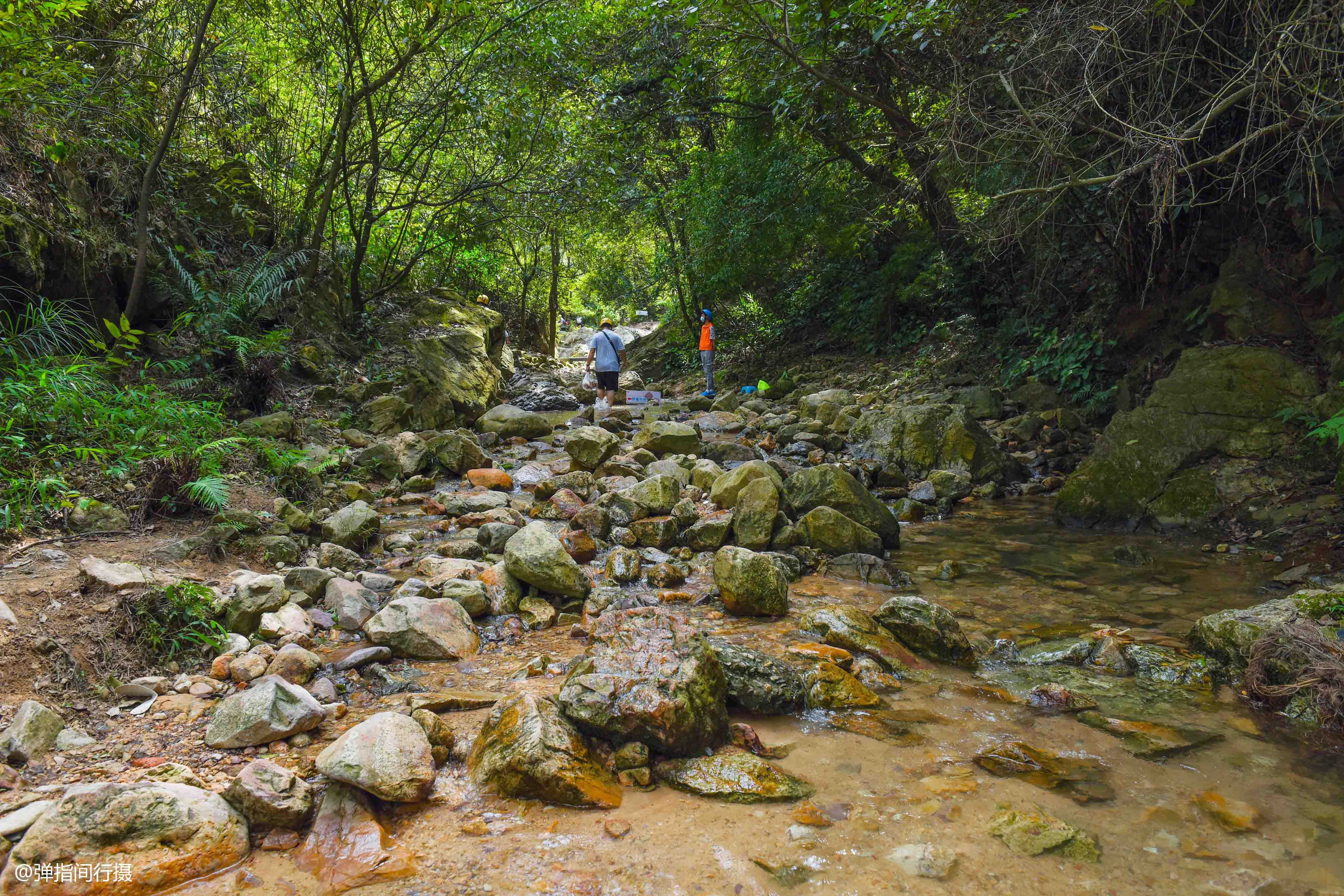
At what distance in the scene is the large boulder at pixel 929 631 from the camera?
3.63m

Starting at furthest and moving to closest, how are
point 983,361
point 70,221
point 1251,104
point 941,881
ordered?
point 983,361, point 70,221, point 1251,104, point 941,881

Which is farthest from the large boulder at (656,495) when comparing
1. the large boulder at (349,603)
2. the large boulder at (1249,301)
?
the large boulder at (1249,301)

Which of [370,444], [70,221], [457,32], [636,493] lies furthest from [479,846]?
[457,32]

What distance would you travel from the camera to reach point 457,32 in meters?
8.84

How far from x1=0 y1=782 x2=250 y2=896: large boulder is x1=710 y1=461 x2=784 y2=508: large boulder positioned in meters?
4.49

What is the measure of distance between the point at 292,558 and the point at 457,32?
767cm

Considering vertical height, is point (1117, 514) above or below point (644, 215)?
below

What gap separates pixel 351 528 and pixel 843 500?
3.99 metres

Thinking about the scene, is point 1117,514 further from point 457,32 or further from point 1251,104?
point 457,32

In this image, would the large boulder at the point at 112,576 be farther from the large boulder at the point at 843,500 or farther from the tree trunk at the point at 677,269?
the tree trunk at the point at 677,269

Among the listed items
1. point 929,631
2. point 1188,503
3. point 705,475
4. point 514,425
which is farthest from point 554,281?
point 929,631

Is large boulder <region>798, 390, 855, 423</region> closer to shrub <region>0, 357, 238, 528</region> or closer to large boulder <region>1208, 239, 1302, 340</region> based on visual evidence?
large boulder <region>1208, 239, 1302, 340</region>

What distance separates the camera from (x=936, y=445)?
7.69 m

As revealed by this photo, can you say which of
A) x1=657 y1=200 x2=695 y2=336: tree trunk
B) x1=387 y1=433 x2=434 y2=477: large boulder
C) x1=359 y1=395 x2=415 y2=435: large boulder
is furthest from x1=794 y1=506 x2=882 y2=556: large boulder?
x1=657 y1=200 x2=695 y2=336: tree trunk
